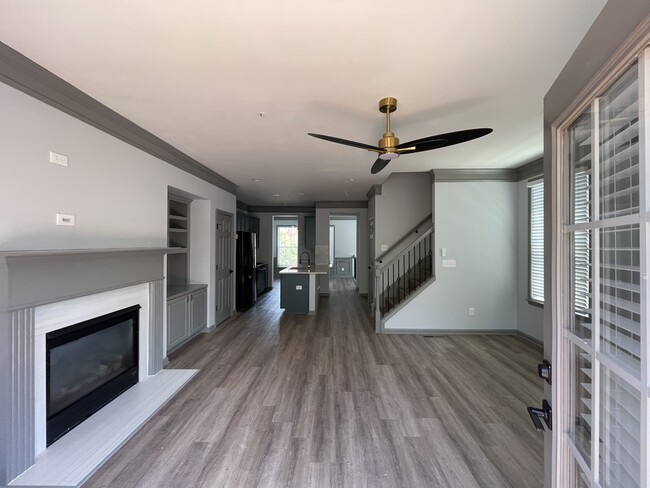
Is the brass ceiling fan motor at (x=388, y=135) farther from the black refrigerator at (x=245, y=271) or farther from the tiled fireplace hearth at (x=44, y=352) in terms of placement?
the black refrigerator at (x=245, y=271)

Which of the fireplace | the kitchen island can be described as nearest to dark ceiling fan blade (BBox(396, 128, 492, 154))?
the fireplace

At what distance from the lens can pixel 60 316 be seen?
226 cm

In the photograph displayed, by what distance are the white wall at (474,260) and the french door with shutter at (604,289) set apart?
403 centimetres

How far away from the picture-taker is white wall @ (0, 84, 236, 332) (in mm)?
1912

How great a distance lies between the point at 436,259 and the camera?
492cm

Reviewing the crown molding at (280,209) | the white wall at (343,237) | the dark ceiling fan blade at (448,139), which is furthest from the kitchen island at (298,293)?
the white wall at (343,237)

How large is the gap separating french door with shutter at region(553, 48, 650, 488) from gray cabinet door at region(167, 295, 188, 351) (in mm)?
3994

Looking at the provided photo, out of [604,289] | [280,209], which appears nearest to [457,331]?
[604,289]

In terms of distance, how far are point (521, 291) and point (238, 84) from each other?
4972 mm

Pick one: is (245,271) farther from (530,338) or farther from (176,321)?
(530,338)

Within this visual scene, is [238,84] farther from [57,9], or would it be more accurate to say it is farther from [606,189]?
[606,189]

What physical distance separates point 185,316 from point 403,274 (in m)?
3.85

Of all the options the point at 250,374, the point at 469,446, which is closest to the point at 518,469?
the point at 469,446

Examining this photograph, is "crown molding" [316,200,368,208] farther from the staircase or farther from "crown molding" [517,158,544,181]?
"crown molding" [517,158,544,181]
